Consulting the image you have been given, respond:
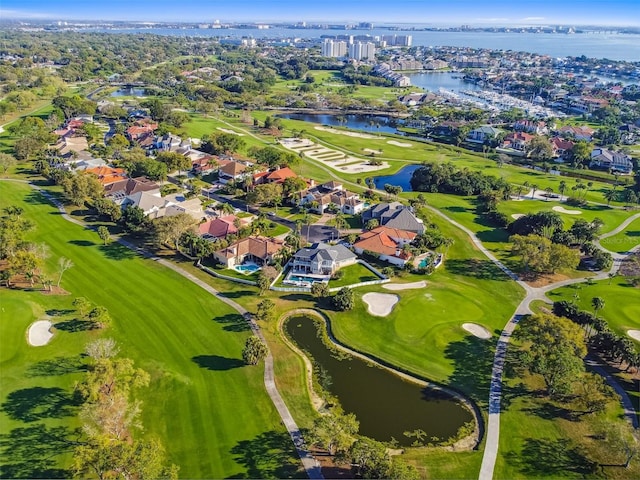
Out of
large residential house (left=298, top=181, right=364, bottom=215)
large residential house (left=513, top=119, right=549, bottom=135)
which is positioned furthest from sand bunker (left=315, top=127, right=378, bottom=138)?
large residential house (left=298, top=181, right=364, bottom=215)

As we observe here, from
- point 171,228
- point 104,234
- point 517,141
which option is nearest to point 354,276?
point 171,228

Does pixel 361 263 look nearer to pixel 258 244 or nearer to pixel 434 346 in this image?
pixel 258 244

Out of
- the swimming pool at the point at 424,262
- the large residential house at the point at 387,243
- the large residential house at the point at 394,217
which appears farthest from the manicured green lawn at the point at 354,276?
the large residential house at the point at 394,217

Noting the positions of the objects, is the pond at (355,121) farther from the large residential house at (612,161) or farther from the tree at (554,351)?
the tree at (554,351)

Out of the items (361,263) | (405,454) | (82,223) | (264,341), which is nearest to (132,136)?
(82,223)

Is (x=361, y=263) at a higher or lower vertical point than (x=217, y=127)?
lower

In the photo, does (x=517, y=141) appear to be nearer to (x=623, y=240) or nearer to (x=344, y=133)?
(x=344, y=133)
